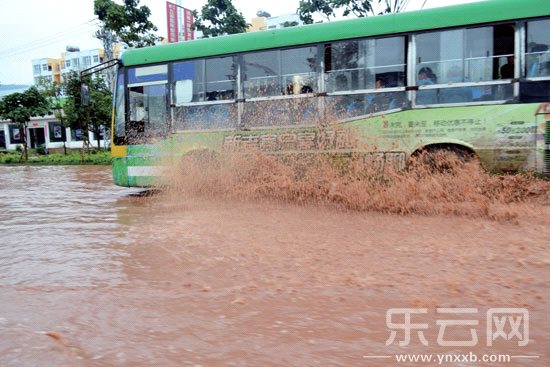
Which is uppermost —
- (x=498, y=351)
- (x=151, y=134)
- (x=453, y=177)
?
(x=151, y=134)

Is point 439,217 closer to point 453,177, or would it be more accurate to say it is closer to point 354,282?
point 453,177

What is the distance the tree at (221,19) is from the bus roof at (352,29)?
13898 millimetres

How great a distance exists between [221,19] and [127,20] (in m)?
4.69

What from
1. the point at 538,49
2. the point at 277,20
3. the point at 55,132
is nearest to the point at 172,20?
the point at 538,49

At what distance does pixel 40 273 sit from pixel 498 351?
3.73 meters

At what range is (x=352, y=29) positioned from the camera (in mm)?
7039

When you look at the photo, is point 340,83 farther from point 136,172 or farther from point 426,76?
point 136,172

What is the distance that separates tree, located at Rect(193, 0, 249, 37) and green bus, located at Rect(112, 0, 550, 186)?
13.9 m

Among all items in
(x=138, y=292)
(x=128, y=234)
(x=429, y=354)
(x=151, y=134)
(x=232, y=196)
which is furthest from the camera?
(x=151, y=134)

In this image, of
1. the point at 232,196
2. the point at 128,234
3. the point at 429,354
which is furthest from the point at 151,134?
the point at 429,354

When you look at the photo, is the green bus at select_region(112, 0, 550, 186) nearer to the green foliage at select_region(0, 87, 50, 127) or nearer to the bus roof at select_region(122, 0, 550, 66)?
the bus roof at select_region(122, 0, 550, 66)

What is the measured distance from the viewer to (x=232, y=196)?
310 inches

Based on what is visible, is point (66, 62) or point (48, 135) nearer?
point (48, 135)

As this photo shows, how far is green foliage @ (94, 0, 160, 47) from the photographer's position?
68.3ft
